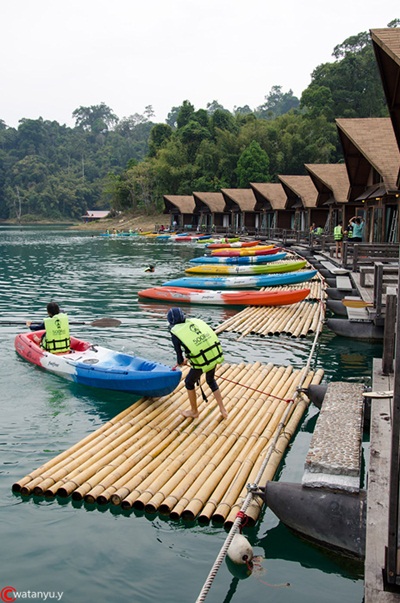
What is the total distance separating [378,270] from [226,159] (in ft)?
205

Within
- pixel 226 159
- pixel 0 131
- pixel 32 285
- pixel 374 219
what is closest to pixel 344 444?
pixel 374 219

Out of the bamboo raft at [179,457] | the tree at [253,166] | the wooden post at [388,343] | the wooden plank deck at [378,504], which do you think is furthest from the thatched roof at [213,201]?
the wooden plank deck at [378,504]

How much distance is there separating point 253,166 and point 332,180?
36.1m

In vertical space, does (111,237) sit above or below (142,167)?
below

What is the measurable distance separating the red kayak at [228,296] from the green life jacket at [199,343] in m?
10.4

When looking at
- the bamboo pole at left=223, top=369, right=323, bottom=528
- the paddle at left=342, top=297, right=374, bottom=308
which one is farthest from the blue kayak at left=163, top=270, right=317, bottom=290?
the bamboo pole at left=223, top=369, right=323, bottom=528

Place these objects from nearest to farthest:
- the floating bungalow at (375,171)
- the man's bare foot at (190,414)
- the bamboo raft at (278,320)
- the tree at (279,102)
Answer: the man's bare foot at (190,414)
the bamboo raft at (278,320)
the floating bungalow at (375,171)
the tree at (279,102)

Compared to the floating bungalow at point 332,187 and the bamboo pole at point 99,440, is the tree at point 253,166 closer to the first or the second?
the floating bungalow at point 332,187

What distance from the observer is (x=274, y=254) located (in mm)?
30906

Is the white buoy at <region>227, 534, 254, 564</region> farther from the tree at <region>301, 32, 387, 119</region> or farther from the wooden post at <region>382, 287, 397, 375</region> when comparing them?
the tree at <region>301, 32, 387, 119</region>

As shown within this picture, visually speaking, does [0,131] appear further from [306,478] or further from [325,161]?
[306,478]

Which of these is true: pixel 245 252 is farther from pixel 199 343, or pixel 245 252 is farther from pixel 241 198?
pixel 199 343

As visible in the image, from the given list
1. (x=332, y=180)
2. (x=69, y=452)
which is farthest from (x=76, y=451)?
(x=332, y=180)

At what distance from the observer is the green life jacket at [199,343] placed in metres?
8.25
